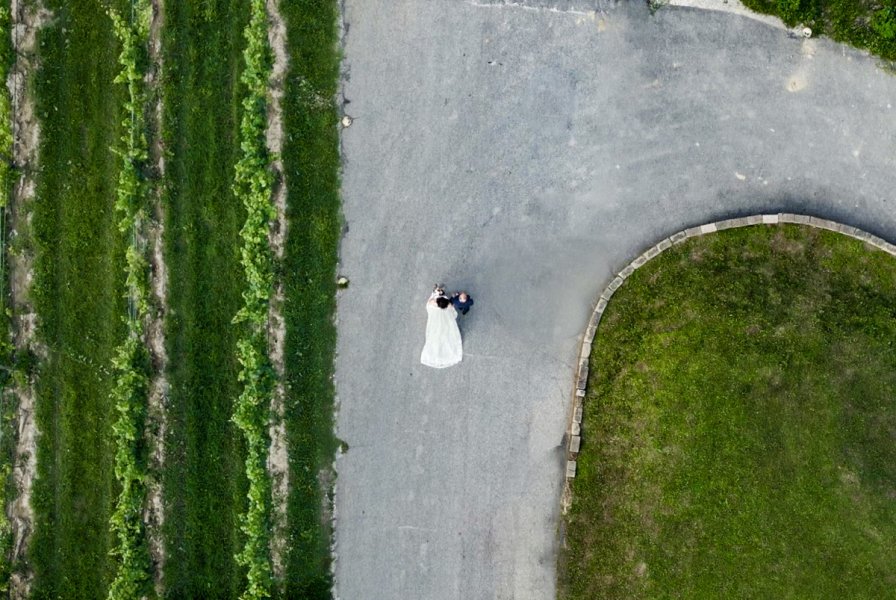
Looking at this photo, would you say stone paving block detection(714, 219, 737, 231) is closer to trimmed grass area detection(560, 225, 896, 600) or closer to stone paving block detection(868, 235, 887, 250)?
trimmed grass area detection(560, 225, 896, 600)

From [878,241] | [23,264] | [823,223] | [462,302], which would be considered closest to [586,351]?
[462,302]

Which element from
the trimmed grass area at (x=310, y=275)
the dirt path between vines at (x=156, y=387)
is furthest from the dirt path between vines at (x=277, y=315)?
the dirt path between vines at (x=156, y=387)

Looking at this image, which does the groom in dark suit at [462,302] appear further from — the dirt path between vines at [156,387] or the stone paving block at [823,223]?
the stone paving block at [823,223]

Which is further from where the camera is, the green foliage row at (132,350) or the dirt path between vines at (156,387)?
the dirt path between vines at (156,387)

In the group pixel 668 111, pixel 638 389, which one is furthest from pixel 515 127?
pixel 638 389

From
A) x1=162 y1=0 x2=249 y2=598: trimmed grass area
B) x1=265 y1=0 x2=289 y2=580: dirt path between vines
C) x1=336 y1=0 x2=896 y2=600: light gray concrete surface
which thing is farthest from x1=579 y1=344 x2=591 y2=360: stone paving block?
x1=162 y1=0 x2=249 y2=598: trimmed grass area

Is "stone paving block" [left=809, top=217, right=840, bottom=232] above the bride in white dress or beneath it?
above

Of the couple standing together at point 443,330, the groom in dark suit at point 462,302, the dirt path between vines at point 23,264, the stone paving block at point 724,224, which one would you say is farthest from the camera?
the dirt path between vines at point 23,264
